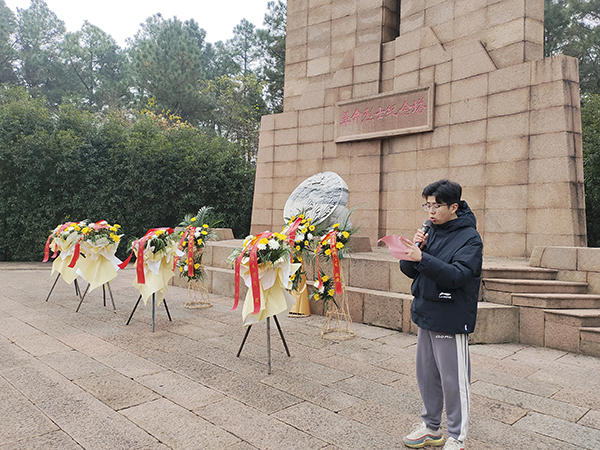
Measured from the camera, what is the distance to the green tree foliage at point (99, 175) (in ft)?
39.8

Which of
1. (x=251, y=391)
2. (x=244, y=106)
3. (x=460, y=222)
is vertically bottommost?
(x=251, y=391)

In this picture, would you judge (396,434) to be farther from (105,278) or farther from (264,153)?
(264,153)

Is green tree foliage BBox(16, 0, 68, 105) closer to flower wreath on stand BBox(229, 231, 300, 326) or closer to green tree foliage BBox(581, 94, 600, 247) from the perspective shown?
green tree foliage BBox(581, 94, 600, 247)

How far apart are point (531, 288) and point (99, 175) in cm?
1154

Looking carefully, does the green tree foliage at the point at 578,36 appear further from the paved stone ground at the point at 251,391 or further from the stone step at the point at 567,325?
the paved stone ground at the point at 251,391

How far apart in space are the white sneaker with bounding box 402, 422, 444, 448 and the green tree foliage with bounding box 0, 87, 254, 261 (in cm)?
1073

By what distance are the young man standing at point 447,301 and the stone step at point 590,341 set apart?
2745 mm

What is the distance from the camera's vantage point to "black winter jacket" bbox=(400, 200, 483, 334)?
7.62ft

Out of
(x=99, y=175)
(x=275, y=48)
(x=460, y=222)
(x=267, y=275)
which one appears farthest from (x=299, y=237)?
(x=275, y=48)

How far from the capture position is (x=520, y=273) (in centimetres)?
536

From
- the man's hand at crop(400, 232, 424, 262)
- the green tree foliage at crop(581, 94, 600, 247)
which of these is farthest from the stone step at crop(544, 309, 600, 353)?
the green tree foliage at crop(581, 94, 600, 247)

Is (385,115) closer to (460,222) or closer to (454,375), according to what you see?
(460,222)

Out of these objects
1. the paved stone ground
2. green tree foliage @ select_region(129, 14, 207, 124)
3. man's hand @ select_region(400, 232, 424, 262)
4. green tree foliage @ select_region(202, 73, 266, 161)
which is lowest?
the paved stone ground

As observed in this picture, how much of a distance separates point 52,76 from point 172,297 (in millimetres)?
25245
